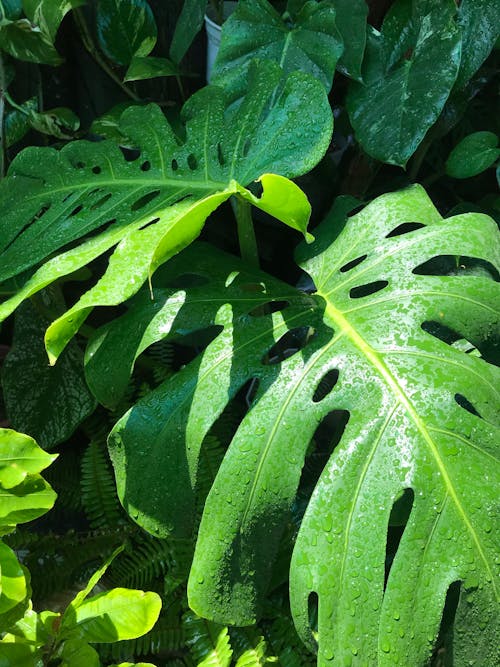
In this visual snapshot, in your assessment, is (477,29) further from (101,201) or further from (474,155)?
(101,201)

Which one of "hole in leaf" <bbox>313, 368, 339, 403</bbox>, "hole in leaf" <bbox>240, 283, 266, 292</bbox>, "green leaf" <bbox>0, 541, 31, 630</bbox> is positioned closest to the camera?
"green leaf" <bbox>0, 541, 31, 630</bbox>

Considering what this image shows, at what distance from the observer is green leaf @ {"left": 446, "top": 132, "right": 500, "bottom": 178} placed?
69.8 inches

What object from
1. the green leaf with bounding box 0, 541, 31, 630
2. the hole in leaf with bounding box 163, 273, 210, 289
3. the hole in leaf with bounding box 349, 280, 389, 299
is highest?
the green leaf with bounding box 0, 541, 31, 630

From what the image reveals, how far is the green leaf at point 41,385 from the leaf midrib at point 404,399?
0.81 m

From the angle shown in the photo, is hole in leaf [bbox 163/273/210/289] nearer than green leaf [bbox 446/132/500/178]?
No

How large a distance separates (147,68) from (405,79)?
68 centimetres

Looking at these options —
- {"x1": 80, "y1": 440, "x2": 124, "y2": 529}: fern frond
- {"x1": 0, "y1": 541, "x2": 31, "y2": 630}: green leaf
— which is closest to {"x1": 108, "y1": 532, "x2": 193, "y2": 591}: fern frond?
{"x1": 80, "y1": 440, "x2": 124, "y2": 529}: fern frond

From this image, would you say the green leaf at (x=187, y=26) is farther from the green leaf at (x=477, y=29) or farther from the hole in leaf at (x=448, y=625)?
the hole in leaf at (x=448, y=625)

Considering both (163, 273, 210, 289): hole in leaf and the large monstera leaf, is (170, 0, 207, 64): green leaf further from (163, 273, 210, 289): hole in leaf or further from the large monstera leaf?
(163, 273, 210, 289): hole in leaf

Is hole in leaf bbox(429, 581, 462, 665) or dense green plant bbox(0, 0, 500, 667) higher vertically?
dense green plant bbox(0, 0, 500, 667)

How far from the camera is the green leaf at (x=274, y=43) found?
159 cm

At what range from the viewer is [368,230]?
4.85ft

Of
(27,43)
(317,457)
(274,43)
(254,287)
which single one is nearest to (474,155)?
(274,43)

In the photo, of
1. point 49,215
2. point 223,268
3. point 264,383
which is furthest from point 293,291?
point 49,215
